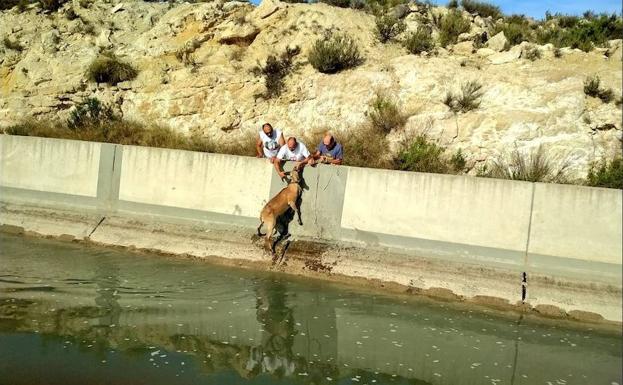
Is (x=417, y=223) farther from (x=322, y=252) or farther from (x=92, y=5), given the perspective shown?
(x=92, y=5)

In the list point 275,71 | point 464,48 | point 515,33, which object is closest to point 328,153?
point 275,71

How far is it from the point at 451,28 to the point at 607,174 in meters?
8.34

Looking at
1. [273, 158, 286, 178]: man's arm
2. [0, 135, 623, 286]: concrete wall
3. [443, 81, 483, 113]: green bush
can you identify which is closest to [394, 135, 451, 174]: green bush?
[0, 135, 623, 286]: concrete wall

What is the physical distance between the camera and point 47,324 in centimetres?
751

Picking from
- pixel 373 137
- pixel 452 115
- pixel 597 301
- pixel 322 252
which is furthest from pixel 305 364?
pixel 452 115

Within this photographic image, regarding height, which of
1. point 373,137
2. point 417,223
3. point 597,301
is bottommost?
point 597,301

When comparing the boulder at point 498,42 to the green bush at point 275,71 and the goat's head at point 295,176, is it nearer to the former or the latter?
the green bush at point 275,71

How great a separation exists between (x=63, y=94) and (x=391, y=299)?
42.7 feet

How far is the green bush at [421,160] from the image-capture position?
12500 millimetres

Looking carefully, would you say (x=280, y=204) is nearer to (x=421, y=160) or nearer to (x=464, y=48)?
(x=421, y=160)

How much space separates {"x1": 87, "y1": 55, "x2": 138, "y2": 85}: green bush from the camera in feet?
58.2

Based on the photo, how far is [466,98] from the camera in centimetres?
1464

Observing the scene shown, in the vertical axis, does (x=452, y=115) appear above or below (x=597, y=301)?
above

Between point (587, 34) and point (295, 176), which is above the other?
point (587, 34)
